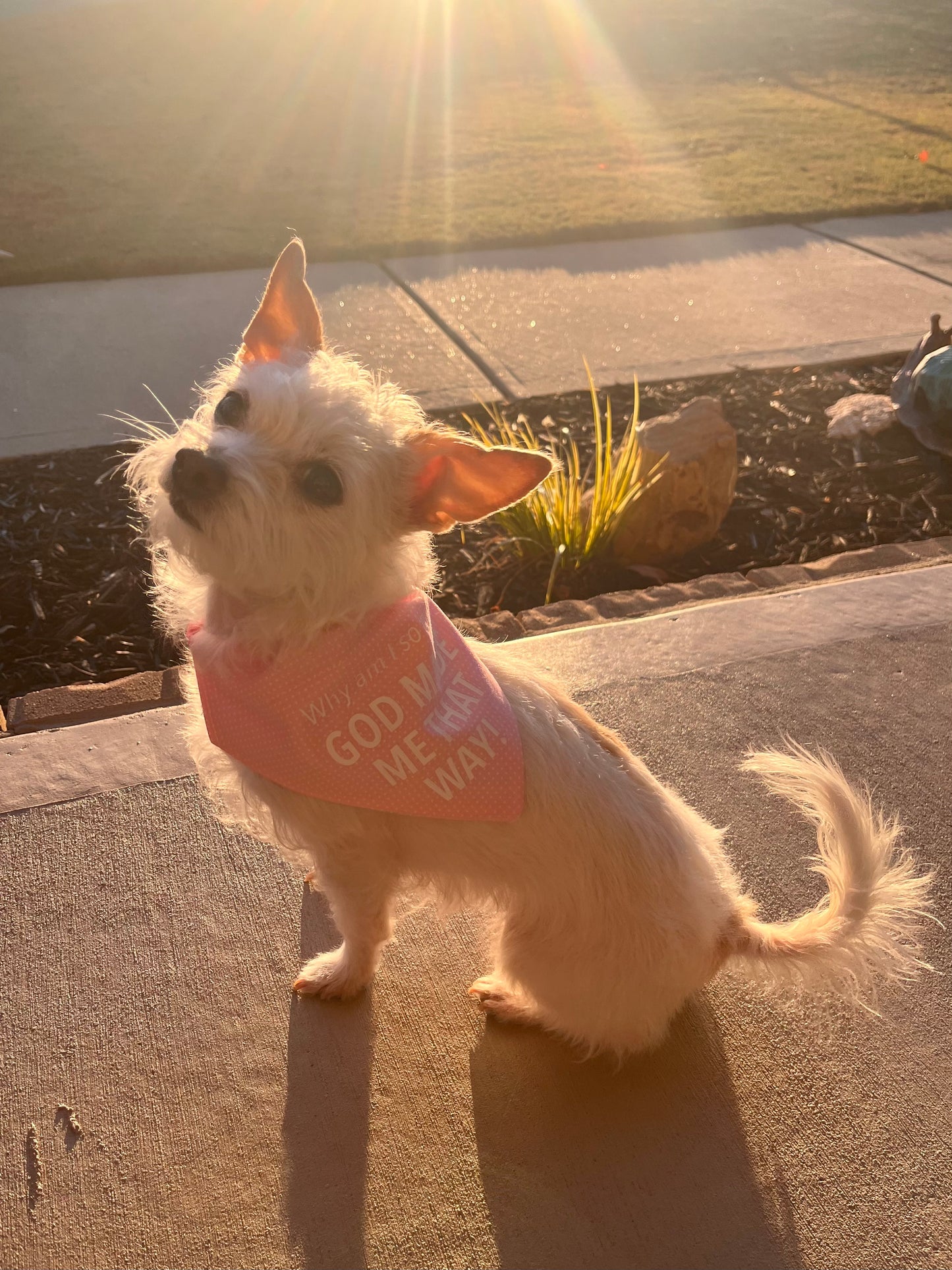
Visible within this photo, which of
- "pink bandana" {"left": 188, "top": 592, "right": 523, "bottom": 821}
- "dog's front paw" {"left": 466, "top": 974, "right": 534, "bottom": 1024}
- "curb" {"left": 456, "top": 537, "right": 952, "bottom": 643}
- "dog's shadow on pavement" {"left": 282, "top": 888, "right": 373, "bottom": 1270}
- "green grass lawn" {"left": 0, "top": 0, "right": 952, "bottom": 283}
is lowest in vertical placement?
"dog's shadow on pavement" {"left": 282, "top": 888, "right": 373, "bottom": 1270}

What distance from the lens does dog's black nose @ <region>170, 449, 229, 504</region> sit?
82.6 inches

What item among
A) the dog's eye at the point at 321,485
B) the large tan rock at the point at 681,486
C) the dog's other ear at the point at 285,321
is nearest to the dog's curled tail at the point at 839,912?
the dog's eye at the point at 321,485

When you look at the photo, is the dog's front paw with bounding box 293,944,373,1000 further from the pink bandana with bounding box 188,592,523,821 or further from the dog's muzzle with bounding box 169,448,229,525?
the dog's muzzle with bounding box 169,448,229,525

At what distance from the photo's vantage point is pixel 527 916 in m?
2.42

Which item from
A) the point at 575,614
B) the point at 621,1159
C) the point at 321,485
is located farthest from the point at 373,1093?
the point at 575,614

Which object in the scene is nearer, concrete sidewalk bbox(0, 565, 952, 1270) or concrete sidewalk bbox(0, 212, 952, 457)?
concrete sidewalk bbox(0, 565, 952, 1270)

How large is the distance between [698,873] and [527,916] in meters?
0.44

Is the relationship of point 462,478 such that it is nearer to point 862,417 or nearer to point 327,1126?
point 327,1126

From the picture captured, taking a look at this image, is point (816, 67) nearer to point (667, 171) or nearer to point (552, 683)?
point (667, 171)

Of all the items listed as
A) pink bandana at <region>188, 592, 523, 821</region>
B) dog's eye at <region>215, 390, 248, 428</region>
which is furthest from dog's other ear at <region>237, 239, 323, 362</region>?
pink bandana at <region>188, 592, 523, 821</region>

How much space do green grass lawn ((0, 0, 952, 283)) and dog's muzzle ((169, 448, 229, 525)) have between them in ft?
18.5

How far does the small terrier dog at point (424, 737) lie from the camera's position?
7.18ft

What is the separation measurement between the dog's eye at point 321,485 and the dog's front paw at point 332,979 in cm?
125

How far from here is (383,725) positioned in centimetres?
233
